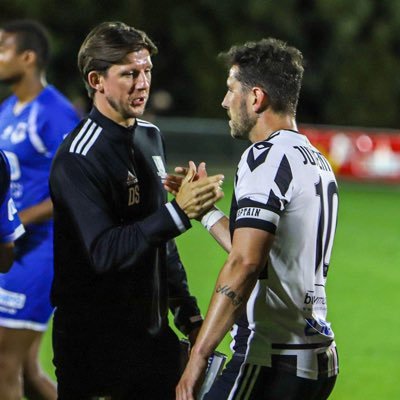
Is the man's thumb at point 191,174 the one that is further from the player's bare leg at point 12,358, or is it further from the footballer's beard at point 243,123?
the player's bare leg at point 12,358

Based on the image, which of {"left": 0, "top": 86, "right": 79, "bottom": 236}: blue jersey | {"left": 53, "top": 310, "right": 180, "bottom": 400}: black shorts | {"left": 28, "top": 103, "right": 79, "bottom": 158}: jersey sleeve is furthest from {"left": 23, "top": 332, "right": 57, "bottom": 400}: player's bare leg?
{"left": 53, "top": 310, "right": 180, "bottom": 400}: black shorts

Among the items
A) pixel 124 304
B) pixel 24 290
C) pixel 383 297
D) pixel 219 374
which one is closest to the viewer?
pixel 219 374

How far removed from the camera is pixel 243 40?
3353 cm

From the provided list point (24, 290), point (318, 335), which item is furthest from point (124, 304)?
point (24, 290)

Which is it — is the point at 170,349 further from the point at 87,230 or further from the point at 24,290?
the point at 24,290

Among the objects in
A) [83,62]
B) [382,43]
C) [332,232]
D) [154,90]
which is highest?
[382,43]

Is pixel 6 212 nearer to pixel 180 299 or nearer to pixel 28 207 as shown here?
pixel 180 299

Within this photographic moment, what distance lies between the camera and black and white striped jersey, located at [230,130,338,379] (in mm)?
4223

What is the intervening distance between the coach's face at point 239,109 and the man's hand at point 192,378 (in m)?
0.97

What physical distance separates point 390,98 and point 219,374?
3047 centimetres

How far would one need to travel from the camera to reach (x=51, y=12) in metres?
33.1

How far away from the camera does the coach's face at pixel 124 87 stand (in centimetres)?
477

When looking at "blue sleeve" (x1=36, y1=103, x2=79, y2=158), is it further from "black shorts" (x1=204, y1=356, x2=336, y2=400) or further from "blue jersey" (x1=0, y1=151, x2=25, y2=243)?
"black shorts" (x1=204, y1=356, x2=336, y2=400)

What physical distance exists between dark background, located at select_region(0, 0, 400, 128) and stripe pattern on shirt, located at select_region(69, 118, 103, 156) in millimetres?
27886
